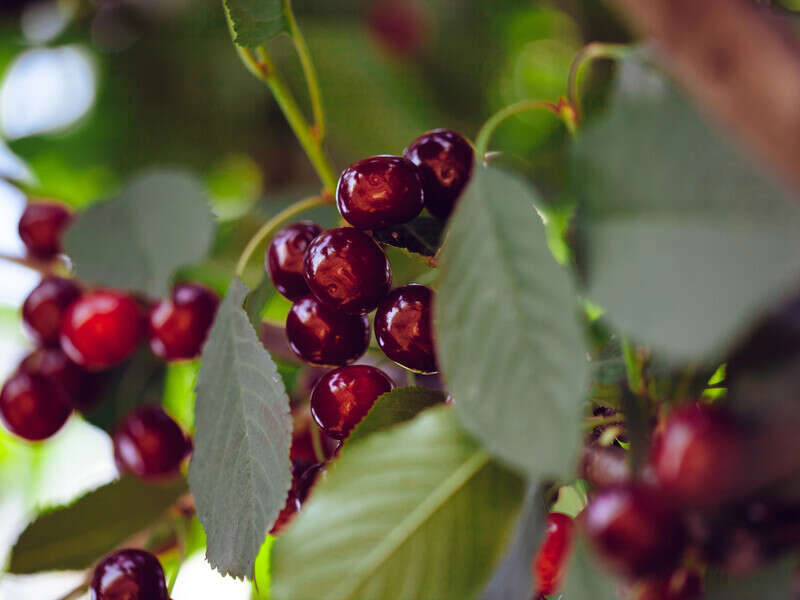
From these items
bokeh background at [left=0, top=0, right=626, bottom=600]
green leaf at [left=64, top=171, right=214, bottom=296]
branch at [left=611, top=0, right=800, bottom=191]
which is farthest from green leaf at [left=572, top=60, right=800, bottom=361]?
bokeh background at [left=0, top=0, right=626, bottom=600]

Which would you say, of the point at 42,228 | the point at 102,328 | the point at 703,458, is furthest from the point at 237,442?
the point at 42,228

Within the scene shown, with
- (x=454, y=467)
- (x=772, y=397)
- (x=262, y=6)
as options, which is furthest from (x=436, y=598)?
(x=262, y=6)

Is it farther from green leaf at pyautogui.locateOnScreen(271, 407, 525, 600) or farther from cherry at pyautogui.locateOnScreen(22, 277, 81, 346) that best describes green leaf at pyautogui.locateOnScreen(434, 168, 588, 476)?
cherry at pyautogui.locateOnScreen(22, 277, 81, 346)

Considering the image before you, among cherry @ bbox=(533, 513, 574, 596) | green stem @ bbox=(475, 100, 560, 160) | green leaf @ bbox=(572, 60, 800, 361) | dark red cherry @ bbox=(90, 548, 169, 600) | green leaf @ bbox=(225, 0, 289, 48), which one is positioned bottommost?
dark red cherry @ bbox=(90, 548, 169, 600)

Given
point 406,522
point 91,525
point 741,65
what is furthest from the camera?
point 91,525

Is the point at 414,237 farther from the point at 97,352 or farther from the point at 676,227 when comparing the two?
the point at 97,352

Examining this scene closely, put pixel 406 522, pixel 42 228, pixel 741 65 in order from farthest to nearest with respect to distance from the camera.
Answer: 1. pixel 42 228
2. pixel 406 522
3. pixel 741 65
